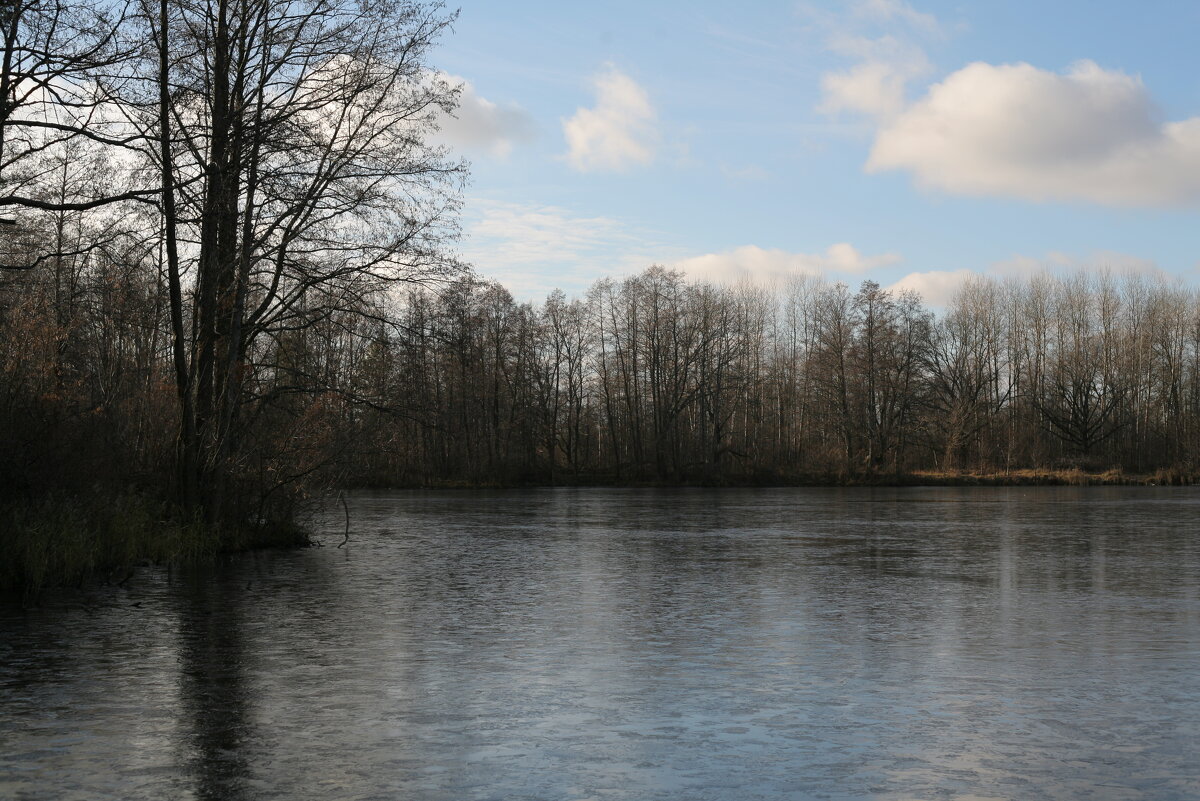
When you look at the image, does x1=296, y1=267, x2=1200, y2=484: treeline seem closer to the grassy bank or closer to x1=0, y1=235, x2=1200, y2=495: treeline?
x1=0, y1=235, x2=1200, y2=495: treeline

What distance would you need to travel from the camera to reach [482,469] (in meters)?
60.9

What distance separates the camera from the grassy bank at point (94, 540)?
1298 centimetres

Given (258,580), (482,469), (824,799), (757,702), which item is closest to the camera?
(824,799)

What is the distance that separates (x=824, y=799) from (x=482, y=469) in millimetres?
56011

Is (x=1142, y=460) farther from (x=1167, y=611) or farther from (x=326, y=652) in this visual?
(x=326, y=652)

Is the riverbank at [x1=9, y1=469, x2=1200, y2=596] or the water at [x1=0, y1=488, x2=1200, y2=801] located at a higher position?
the riverbank at [x1=9, y1=469, x2=1200, y2=596]

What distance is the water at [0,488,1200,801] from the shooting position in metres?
5.86

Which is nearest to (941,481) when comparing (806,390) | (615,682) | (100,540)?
(806,390)

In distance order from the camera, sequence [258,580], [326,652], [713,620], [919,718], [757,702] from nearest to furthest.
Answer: [919,718] < [757,702] < [326,652] < [713,620] < [258,580]

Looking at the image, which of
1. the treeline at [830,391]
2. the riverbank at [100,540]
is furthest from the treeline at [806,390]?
the riverbank at [100,540]

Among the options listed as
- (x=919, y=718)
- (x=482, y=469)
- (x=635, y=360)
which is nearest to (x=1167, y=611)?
(x=919, y=718)

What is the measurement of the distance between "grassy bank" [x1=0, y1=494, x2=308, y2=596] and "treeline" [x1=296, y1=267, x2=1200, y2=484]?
39557 millimetres

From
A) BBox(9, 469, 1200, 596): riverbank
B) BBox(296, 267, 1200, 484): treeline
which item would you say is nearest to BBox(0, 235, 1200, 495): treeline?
BBox(296, 267, 1200, 484): treeline

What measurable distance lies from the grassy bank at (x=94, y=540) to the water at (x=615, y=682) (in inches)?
17.7
